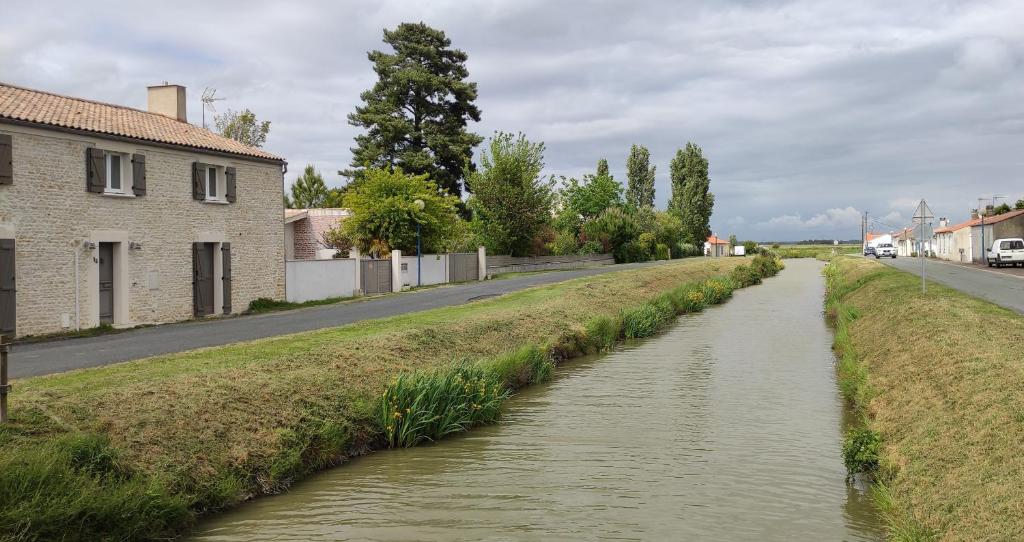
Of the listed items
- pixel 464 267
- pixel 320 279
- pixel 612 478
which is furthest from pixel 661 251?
pixel 612 478

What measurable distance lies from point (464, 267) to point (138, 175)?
78.7 ft

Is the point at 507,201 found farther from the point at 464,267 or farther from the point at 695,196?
the point at 695,196

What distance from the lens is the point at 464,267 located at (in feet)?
157

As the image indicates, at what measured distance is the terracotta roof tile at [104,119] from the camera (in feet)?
76.3

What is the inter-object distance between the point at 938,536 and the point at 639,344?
19.1m

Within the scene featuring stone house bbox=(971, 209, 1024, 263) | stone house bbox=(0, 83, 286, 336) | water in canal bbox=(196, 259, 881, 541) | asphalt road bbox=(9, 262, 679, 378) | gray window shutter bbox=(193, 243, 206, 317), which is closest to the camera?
water in canal bbox=(196, 259, 881, 541)

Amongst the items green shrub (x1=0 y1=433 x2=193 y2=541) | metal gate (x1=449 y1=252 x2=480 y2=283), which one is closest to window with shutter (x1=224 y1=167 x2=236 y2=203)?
metal gate (x1=449 y1=252 x2=480 y2=283)

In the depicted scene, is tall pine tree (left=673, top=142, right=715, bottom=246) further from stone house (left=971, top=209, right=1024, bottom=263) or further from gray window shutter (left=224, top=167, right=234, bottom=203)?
gray window shutter (left=224, top=167, right=234, bottom=203)

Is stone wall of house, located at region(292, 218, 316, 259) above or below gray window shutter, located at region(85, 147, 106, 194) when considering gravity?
below

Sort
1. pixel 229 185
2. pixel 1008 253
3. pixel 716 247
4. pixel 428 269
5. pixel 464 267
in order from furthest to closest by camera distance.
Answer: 1. pixel 716 247
2. pixel 1008 253
3. pixel 464 267
4. pixel 428 269
5. pixel 229 185

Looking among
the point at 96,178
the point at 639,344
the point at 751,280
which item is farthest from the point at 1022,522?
the point at 751,280

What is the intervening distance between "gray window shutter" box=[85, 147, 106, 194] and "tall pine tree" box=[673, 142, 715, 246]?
84869 millimetres

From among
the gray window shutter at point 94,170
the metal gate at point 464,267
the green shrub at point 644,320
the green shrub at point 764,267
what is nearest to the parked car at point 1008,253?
the green shrub at point 764,267

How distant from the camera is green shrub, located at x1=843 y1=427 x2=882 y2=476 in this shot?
1102cm
